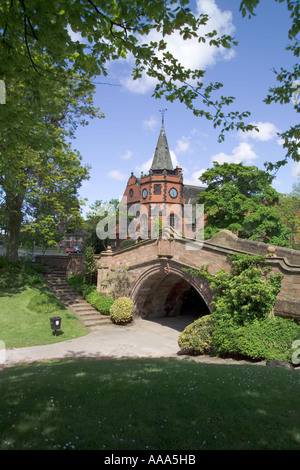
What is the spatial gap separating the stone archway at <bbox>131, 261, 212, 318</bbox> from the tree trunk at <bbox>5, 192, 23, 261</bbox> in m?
8.47

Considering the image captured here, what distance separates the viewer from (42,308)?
16.0 meters

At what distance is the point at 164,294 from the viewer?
63.8 ft

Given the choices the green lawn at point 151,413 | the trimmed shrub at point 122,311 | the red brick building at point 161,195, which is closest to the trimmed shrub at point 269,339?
the green lawn at point 151,413

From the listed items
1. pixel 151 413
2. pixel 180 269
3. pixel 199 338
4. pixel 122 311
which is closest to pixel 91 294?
pixel 122 311

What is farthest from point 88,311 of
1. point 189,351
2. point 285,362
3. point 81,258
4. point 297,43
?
point 297,43

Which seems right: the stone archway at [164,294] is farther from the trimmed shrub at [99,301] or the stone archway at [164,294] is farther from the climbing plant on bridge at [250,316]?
the climbing plant on bridge at [250,316]

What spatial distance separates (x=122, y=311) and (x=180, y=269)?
426 centimetres

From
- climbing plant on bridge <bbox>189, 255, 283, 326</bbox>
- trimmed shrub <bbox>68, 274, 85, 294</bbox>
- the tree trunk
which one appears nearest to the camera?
climbing plant on bridge <bbox>189, 255, 283, 326</bbox>

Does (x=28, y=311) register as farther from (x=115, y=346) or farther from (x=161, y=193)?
(x=161, y=193)

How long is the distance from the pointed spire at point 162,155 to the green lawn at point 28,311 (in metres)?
30.6

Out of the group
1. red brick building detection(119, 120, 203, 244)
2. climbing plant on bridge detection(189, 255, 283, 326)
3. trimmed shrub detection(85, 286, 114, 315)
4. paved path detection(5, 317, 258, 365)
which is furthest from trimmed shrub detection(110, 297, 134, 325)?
red brick building detection(119, 120, 203, 244)

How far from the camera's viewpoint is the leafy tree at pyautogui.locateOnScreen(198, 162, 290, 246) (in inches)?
973

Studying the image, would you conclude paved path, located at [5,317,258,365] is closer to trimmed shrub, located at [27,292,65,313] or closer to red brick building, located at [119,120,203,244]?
trimmed shrub, located at [27,292,65,313]

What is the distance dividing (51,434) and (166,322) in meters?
15.5
